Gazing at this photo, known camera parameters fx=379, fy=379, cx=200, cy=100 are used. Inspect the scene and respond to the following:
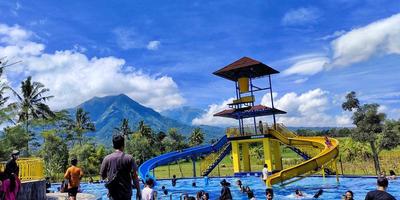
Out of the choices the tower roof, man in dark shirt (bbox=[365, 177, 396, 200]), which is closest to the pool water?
the tower roof

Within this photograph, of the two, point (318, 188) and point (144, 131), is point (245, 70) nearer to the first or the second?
point (318, 188)

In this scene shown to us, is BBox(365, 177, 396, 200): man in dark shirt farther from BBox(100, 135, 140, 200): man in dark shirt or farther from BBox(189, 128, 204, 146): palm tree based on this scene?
BBox(189, 128, 204, 146): palm tree

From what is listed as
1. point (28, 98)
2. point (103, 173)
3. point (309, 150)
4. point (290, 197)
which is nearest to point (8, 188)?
point (103, 173)

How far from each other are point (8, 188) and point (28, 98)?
124 ft

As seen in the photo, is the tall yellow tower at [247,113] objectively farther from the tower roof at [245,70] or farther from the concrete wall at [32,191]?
the concrete wall at [32,191]

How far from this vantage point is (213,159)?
36.7 metres

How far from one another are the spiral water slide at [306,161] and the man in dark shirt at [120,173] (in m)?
16.0

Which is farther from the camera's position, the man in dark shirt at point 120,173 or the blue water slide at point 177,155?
the blue water slide at point 177,155

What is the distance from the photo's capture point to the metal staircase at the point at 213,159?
1410 inches

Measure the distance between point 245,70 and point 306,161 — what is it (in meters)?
13.8

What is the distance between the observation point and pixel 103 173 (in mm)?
5496

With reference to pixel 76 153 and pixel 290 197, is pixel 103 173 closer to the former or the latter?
pixel 290 197

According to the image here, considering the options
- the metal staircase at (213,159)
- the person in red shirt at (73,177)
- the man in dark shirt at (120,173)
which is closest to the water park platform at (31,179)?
the person in red shirt at (73,177)

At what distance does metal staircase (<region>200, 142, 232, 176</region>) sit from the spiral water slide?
544cm
